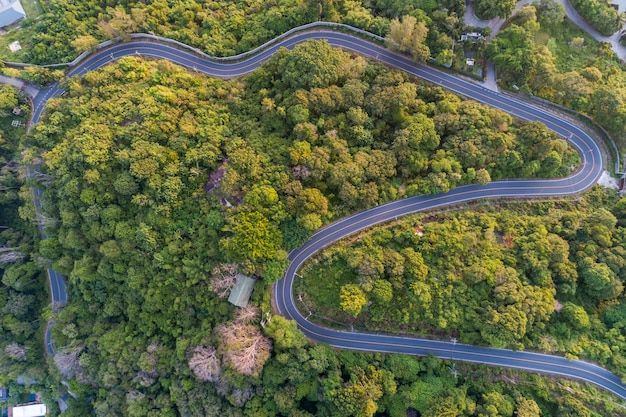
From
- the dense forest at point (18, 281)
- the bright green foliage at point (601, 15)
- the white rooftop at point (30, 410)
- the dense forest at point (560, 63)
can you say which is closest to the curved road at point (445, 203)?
the dense forest at point (560, 63)

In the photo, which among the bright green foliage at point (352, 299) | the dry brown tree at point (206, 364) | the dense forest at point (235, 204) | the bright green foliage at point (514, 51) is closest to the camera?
the bright green foliage at point (352, 299)

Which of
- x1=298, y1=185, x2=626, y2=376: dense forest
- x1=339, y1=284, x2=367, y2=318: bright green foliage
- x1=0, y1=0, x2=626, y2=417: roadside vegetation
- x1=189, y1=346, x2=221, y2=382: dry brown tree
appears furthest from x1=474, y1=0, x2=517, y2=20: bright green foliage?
x1=189, y1=346, x2=221, y2=382: dry brown tree

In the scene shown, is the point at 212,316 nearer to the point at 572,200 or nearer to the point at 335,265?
the point at 335,265

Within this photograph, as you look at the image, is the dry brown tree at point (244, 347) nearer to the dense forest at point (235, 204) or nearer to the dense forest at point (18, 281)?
the dense forest at point (235, 204)

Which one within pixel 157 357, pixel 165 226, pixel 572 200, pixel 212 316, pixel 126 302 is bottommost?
pixel 157 357

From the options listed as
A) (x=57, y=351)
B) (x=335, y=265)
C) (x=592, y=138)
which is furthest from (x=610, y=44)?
(x=57, y=351)

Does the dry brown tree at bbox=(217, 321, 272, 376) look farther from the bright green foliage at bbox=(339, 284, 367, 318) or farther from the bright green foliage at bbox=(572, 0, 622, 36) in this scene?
the bright green foliage at bbox=(572, 0, 622, 36)

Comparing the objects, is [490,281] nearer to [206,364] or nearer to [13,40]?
[206,364]
